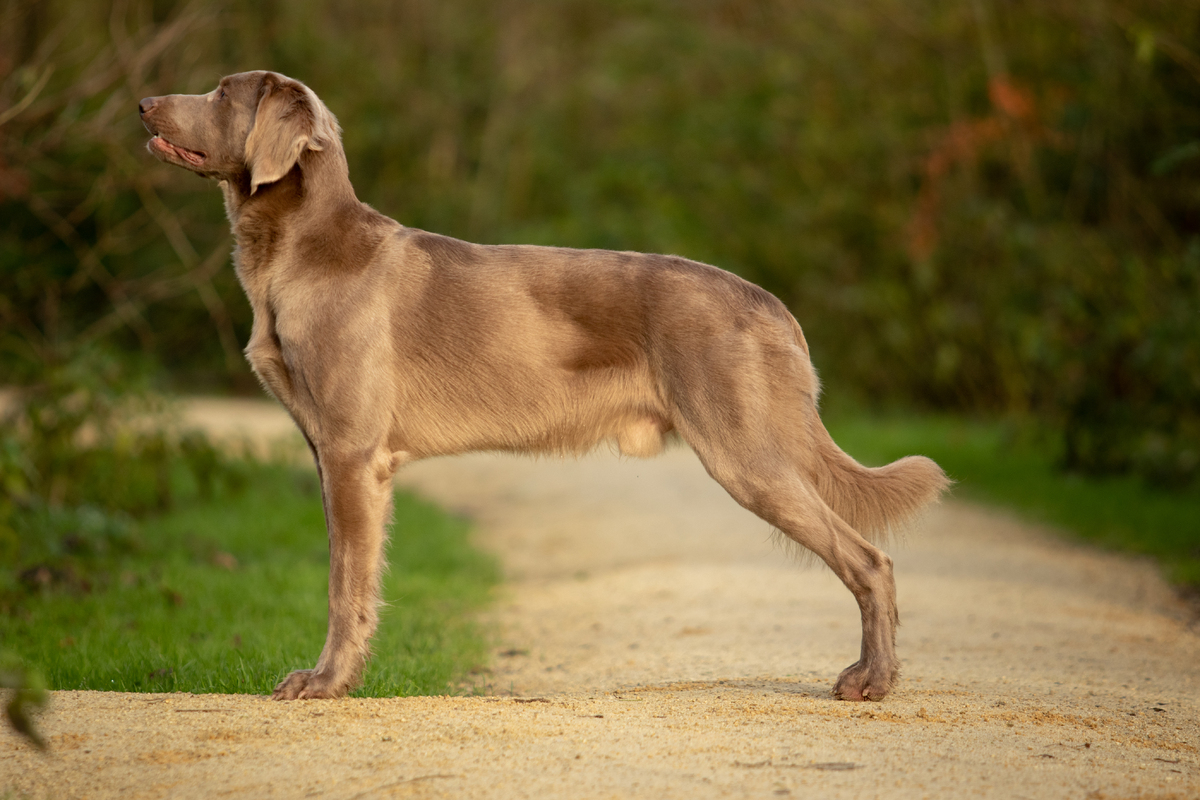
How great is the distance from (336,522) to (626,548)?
15.4ft

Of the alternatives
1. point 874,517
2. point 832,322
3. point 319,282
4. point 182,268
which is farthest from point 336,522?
point 832,322

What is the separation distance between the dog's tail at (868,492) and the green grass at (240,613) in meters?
1.71

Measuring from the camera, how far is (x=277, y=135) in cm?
443

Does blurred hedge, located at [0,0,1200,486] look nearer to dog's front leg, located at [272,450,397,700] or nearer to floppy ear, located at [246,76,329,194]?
floppy ear, located at [246,76,329,194]

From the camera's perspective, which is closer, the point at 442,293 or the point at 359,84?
the point at 442,293

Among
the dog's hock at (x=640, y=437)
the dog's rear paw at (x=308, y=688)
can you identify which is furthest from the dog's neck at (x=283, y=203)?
the dog's rear paw at (x=308, y=688)

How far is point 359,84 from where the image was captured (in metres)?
21.4

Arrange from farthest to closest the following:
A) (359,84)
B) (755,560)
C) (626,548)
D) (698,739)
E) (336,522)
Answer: (359,84) < (626,548) < (755,560) < (336,522) < (698,739)

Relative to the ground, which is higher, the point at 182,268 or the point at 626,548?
the point at 182,268

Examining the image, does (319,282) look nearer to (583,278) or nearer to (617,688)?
(583,278)

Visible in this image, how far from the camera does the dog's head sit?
4.43m

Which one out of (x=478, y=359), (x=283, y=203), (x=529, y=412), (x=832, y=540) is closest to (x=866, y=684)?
(x=832, y=540)

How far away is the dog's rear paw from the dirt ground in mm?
168

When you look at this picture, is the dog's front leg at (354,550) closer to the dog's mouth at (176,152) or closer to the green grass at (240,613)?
the green grass at (240,613)
